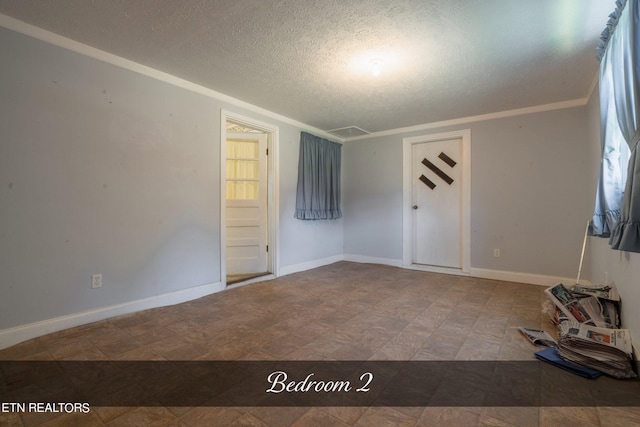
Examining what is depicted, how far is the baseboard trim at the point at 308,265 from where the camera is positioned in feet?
13.8

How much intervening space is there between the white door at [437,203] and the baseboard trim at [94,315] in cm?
333

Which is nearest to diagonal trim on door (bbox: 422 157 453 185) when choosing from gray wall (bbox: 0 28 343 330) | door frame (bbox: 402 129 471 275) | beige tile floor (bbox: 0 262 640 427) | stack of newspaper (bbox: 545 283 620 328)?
door frame (bbox: 402 129 471 275)

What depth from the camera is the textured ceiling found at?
189 centimetres

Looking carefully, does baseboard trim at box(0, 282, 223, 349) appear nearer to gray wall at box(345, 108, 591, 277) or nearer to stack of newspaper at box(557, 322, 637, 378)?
stack of newspaper at box(557, 322, 637, 378)

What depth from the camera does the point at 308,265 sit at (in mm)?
4629

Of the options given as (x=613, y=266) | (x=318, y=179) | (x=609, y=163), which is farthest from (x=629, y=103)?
(x=318, y=179)

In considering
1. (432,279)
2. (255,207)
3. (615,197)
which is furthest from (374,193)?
(615,197)

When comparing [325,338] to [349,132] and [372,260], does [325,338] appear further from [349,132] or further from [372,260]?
[349,132]

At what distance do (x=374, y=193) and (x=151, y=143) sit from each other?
11.6ft

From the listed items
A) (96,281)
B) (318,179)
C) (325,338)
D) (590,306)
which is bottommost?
(325,338)

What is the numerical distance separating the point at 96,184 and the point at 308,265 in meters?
3.02

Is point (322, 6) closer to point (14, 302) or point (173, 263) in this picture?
point (173, 263)

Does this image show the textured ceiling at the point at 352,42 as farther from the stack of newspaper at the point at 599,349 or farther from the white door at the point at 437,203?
the stack of newspaper at the point at 599,349

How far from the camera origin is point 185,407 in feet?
4.57
